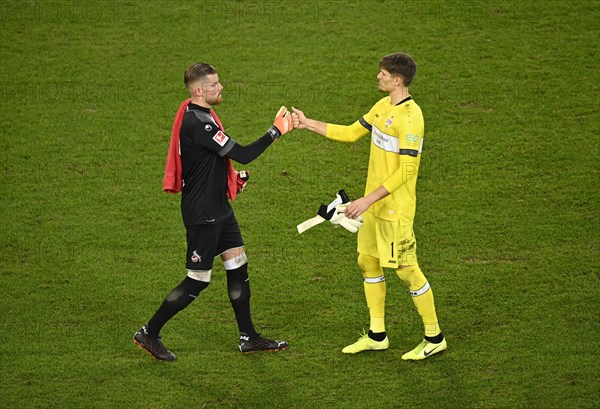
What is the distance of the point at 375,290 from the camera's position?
293 inches

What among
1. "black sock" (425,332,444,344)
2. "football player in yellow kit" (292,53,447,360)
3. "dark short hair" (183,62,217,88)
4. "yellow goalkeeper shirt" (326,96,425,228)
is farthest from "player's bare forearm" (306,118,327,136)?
"black sock" (425,332,444,344)

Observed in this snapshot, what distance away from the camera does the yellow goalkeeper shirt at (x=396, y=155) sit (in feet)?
22.7

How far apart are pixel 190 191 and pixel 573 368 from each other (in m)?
3.16

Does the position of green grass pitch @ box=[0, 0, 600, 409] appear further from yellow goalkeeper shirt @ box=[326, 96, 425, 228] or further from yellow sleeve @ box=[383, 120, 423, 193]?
yellow sleeve @ box=[383, 120, 423, 193]

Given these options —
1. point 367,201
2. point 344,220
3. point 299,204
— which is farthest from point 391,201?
point 299,204

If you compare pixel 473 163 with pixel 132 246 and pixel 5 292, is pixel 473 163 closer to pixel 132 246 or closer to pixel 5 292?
pixel 132 246

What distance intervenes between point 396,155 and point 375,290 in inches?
43.3

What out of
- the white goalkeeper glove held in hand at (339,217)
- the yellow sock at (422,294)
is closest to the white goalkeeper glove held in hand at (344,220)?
the white goalkeeper glove held in hand at (339,217)

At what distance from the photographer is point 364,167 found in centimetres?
1020

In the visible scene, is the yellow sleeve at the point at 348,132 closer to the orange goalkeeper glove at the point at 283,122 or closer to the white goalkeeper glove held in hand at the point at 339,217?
the orange goalkeeper glove at the point at 283,122

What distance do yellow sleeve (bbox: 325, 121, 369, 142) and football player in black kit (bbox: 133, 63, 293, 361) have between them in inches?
15.8

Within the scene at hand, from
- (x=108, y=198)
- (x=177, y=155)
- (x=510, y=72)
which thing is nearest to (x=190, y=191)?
(x=177, y=155)

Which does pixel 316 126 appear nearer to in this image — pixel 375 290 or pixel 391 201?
pixel 391 201

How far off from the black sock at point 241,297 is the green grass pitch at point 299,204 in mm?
228
